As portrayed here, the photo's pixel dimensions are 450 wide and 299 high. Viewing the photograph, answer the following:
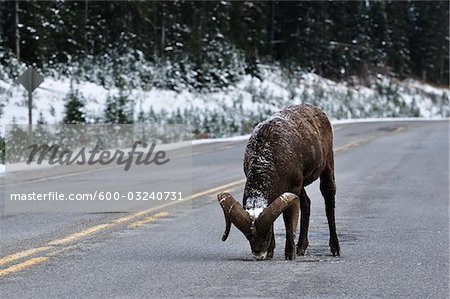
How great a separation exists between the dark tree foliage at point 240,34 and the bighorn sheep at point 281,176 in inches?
1315

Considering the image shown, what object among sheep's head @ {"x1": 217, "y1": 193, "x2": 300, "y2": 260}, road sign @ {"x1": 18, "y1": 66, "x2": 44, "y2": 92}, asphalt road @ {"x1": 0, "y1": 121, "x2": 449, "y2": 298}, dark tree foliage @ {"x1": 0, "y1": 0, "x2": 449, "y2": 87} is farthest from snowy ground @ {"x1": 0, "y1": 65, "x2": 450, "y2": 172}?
sheep's head @ {"x1": 217, "y1": 193, "x2": 300, "y2": 260}

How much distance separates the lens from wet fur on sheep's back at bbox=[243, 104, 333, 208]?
23.2 ft

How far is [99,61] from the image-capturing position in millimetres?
44438

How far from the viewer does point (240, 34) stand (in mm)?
58281

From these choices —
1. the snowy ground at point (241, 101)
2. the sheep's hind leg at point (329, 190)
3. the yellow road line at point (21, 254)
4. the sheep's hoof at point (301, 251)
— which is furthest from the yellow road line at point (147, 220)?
the snowy ground at point (241, 101)

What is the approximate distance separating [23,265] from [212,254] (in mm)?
1833

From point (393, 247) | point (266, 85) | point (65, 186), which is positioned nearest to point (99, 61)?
point (266, 85)

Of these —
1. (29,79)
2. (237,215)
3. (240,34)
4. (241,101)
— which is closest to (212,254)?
(237,215)

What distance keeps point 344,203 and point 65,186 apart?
5.31 m

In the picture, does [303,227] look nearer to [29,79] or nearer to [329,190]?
[329,190]

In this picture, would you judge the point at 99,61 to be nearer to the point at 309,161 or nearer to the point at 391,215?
the point at 391,215

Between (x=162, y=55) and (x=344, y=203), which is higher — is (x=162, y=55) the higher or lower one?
the higher one

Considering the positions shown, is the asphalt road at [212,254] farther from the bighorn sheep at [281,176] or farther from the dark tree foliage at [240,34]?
the dark tree foliage at [240,34]

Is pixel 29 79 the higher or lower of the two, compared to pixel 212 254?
higher
